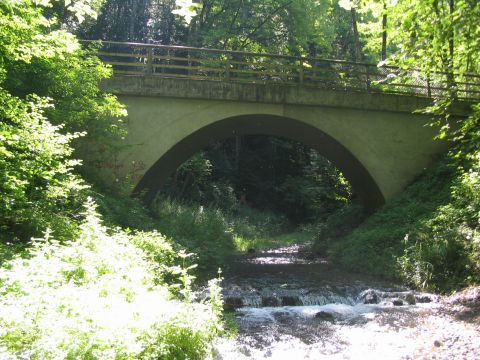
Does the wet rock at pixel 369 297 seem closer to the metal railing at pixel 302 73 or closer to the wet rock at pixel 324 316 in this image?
the wet rock at pixel 324 316

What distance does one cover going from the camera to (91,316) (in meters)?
3.37

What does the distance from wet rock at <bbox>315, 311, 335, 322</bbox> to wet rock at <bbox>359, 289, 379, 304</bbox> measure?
1.20 metres

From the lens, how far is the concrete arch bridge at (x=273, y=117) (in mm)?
11773

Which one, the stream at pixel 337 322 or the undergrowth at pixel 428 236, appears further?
the undergrowth at pixel 428 236

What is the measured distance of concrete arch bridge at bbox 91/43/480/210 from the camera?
11.8 metres

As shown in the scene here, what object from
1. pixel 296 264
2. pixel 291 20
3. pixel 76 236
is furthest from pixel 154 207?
pixel 291 20

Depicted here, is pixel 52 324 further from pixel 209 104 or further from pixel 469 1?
pixel 209 104

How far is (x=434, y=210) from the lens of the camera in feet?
36.9

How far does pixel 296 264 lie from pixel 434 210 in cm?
398

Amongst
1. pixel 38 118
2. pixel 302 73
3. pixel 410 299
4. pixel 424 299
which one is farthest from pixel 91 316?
pixel 302 73

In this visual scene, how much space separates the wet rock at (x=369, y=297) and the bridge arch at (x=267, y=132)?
226 inches

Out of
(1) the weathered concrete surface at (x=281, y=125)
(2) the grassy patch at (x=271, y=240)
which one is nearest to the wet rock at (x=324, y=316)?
(1) the weathered concrete surface at (x=281, y=125)

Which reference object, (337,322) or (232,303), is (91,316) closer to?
(337,322)

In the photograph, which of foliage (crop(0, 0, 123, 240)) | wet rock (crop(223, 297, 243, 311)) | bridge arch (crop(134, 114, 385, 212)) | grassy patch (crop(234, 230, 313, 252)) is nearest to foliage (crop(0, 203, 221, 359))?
foliage (crop(0, 0, 123, 240))
